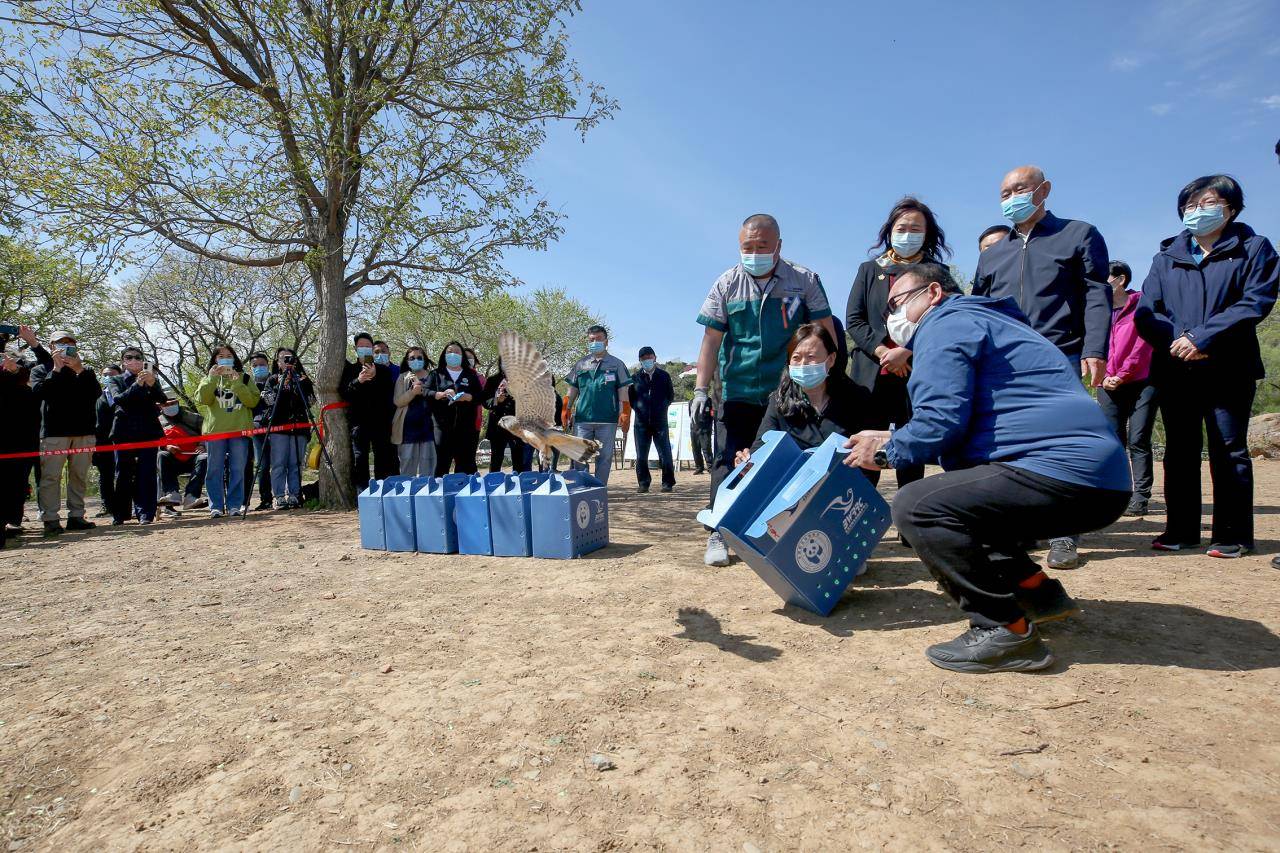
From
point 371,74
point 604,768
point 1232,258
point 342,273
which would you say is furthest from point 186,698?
point 371,74

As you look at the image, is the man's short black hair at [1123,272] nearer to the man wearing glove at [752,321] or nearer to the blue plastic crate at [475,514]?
the man wearing glove at [752,321]

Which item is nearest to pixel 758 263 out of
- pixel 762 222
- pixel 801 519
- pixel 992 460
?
pixel 762 222

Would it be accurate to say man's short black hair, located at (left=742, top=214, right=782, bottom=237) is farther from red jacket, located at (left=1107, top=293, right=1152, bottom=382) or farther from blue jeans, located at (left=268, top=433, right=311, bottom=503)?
blue jeans, located at (left=268, top=433, right=311, bottom=503)

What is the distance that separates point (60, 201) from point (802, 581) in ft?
28.8

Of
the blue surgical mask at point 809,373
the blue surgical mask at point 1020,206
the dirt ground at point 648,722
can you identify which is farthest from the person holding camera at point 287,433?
the blue surgical mask at point 1020,206

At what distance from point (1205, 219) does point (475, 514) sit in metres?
4.96

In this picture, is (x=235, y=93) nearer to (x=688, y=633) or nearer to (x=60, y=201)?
(x=60, y=201)

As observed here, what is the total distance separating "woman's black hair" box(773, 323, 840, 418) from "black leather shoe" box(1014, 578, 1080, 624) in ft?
4.55

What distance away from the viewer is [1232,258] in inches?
140

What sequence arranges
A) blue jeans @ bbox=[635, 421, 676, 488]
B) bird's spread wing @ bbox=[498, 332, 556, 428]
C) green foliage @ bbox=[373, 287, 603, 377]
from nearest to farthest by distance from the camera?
bird's spread wing @ bbox=[498, 332, 556, 428]
blue jeans @ bbox=[635, 421, 676, 488]
green foliage @ bbox=[373, 287, 603, 377]

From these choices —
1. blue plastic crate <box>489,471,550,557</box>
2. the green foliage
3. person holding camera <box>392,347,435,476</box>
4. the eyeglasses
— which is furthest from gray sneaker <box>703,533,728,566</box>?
the green foliage

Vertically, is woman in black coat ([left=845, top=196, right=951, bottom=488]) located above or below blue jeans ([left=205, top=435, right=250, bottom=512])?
above

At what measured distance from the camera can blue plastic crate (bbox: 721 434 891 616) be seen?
8.72ft

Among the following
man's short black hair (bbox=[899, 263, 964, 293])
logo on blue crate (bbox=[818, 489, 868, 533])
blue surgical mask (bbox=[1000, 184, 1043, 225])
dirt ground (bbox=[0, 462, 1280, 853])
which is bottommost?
dirt ground (bbox=[0, 462, 1280, 853])
